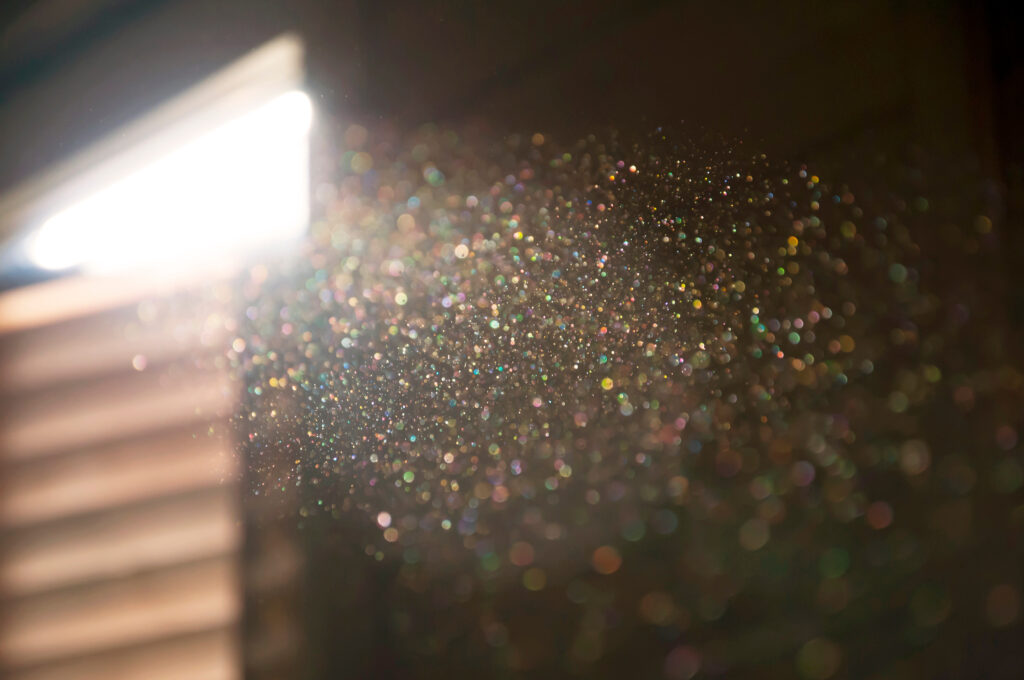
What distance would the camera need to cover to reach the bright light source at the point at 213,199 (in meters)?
0.36

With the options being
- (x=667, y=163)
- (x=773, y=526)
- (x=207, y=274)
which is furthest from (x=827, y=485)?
(x=207, y=274)

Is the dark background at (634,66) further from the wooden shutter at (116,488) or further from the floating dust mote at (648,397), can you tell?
the wooden shutter at (116,488)

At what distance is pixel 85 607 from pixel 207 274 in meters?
0.21

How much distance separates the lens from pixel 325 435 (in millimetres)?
317

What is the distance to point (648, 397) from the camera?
268 mm

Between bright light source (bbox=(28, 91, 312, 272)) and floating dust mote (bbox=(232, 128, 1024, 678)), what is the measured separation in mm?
28

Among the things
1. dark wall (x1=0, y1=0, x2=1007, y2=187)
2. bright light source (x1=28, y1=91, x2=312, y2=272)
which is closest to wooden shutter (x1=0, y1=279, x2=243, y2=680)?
bright light source (x1=28, y1=91, x2=312, y2=272)

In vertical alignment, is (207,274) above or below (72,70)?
below

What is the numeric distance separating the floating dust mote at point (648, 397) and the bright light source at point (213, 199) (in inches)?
1.1

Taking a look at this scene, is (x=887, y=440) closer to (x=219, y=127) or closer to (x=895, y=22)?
(x=895, y=22)

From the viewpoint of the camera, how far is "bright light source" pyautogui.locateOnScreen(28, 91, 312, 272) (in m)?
0.36

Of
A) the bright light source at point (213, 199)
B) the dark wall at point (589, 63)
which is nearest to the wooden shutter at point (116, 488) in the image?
the bright light source at point (213, 199)

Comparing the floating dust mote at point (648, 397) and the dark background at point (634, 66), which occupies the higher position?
the dark background at point (634, 66)

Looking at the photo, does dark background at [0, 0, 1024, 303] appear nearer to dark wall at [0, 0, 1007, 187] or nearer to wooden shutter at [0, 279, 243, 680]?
dark wall at [0, 0, 1007, 187]
